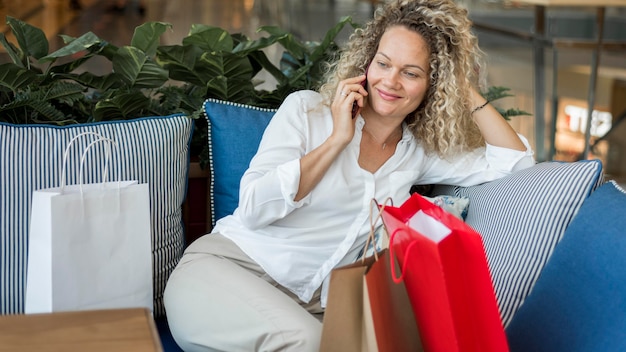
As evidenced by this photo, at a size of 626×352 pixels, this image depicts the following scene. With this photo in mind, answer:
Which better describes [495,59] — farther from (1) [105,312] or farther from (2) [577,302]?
(1) [105,312]

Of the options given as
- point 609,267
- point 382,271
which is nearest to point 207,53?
point 382,271

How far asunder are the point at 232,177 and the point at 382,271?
2.55 ft

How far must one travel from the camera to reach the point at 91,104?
229 centimetres

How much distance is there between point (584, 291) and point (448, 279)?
39 centimetres

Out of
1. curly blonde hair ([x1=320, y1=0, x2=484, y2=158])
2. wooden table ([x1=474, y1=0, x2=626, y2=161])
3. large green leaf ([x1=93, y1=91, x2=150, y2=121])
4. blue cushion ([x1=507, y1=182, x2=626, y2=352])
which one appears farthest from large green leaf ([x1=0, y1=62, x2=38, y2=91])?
wooden table ([x1=474, y1=0, x2=626, y2=161])

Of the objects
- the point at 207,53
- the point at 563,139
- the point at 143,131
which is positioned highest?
the point at 207,53

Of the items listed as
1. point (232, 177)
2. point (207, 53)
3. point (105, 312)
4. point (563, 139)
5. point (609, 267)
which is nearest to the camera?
point (105, 312)

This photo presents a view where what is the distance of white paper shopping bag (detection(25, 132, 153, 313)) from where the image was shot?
1.60m

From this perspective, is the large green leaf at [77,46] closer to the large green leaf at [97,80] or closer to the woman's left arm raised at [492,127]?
the large green leaf at [97,80]

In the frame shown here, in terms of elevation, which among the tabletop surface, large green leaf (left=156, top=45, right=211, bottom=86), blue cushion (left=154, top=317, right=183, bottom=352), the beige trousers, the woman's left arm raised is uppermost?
the tabletop surface

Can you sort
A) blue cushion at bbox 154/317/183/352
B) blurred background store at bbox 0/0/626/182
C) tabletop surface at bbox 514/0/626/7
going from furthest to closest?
blurred background store at bbox 0/0/626/182 < tabletop surface at bbox 514/0/626/7 < blue cushion at bbox 154/317/183/352

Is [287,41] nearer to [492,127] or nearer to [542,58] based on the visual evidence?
[492,127]

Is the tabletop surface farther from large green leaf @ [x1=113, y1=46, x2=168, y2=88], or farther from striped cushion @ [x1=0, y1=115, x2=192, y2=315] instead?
striped cushion @ [x1=0, y1=115, x2=192, y2=315]

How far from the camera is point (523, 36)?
4832 millimetres
